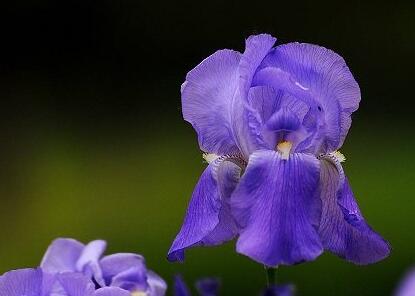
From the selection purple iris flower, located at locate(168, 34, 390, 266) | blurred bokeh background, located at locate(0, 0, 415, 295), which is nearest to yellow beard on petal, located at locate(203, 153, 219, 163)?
purple iris flower, located at locate(168, 34, 390, 266)

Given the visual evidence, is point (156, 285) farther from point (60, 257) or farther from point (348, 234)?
point (348, 234)

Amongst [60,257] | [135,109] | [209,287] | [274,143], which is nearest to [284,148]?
[274,143]

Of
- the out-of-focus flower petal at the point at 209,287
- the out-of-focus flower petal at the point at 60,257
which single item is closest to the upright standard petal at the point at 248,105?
the out-of-focus flower petal at the point at 209,287

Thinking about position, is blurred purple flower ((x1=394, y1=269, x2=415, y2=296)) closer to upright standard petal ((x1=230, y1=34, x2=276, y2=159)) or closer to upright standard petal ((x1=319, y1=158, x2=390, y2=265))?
upright standard petal ((x1=319, y1=158, x2=390, y2=265))

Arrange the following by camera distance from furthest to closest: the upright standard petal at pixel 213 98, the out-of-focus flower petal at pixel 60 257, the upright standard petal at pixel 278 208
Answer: the out-of-focus flower petal at pixel 60 257, the upright standard petal at pixel 213 98, the upright standard petal at pixel 278 208

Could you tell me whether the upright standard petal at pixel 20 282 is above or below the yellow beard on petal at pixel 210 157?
below

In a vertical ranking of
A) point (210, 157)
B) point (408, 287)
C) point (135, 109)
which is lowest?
point (135, 109)

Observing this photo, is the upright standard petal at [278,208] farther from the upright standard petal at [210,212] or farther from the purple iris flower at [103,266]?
the purple iris flower at [103,266]
